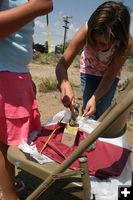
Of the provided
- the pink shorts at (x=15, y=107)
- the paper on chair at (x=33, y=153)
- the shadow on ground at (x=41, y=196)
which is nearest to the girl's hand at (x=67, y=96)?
the pink shorts at (x=15, y=107)

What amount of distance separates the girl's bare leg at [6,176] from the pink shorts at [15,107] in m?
0.10

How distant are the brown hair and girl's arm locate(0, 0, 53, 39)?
690 mm

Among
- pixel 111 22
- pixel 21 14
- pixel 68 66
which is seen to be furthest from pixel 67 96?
pixel 21 14

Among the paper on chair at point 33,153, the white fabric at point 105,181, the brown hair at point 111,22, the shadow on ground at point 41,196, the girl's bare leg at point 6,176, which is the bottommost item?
the shadow on ground at point 41,196

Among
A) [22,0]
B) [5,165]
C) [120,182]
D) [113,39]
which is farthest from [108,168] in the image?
[22,0]

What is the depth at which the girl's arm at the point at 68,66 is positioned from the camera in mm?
2654

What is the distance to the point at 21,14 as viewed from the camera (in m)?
1.98

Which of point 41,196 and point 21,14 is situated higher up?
point 21,14

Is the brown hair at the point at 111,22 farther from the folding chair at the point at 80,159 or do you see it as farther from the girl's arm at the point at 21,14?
the girl's arm at the point at 21,14

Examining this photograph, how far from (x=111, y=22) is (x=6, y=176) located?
1.12 metres

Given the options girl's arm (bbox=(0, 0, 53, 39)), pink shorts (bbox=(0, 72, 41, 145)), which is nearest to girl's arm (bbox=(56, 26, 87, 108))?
pink shorts (bbox=(0, 72, 41, 145))

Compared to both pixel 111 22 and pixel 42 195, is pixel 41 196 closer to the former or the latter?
pixel 42 195

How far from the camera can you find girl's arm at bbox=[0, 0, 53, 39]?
1980 mm

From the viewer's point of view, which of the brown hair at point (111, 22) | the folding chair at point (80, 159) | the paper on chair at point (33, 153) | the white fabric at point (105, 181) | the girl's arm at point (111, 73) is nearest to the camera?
the folding chair at point (80, 159)
